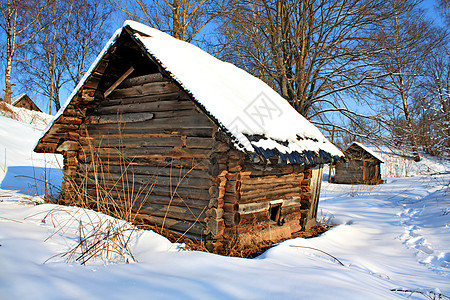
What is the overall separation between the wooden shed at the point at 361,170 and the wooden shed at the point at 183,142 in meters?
15.7

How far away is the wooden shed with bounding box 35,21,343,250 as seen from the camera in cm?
462

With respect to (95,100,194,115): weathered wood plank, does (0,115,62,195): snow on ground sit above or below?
below

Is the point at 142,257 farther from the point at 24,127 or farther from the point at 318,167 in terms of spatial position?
the point at 24,127

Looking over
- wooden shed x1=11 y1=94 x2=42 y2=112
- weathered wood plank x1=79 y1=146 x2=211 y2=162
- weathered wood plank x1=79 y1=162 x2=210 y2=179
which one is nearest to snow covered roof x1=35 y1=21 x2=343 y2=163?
weathered wood plank x1=79 y1=146 x2=211 y2=162

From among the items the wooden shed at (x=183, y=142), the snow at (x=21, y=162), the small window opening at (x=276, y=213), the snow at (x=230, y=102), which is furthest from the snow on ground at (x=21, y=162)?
the small window opening at (x=276, y=213)

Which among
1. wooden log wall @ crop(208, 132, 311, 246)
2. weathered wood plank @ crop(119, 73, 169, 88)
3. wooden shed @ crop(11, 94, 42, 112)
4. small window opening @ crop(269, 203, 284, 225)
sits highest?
wooden shed @ crop(11, 94, 42, 112)

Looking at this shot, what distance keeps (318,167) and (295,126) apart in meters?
1.94

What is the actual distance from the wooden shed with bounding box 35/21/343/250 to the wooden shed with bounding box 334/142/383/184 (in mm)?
15692

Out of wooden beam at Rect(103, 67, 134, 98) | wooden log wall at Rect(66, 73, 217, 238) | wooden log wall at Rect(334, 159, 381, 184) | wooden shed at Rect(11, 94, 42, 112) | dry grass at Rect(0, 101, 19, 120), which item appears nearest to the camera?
wooden log wall at Rect(66, 73, 217, 238)

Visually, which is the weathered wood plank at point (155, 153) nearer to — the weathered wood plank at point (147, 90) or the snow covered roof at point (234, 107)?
the snow covered roof at point (234, 107)

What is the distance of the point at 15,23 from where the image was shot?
17.7 meters

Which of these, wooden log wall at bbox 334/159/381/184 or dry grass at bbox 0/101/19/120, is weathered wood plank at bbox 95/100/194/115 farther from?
wooden log wall at bbox 334/159/381/184

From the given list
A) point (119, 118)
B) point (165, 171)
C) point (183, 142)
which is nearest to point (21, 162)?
point (119, 118)

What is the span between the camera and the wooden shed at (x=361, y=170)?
20516 millimetres
